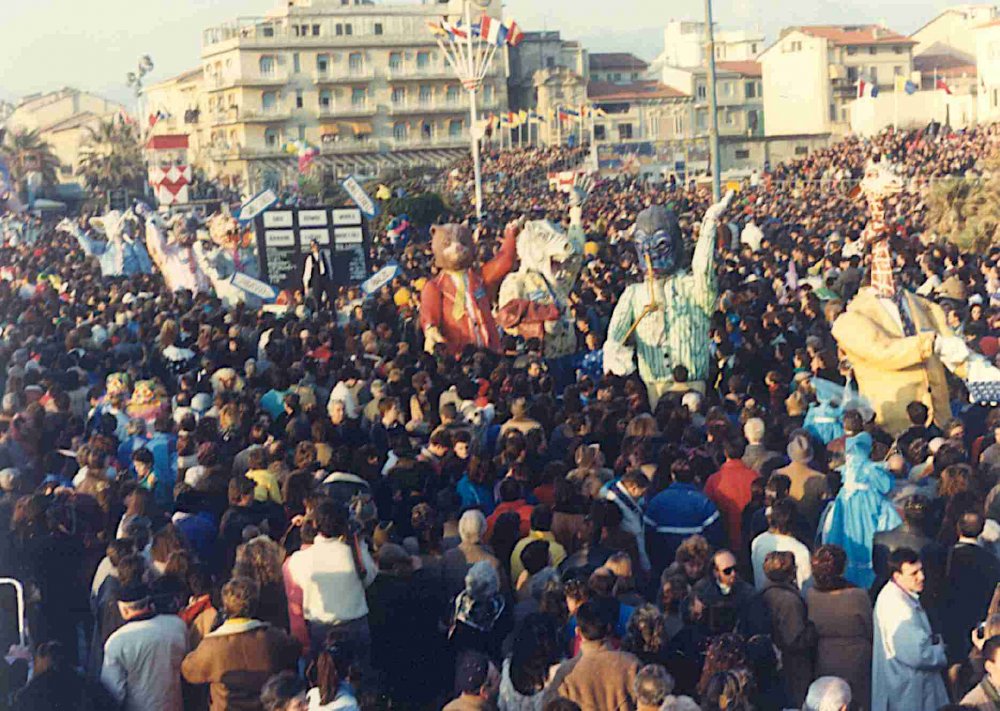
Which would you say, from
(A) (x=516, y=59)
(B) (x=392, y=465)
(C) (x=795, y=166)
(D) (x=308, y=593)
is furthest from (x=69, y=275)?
(A) (x=516, y=59)

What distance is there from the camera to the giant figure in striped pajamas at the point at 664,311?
35.4 feet

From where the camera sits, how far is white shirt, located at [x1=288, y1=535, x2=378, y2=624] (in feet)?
21.3

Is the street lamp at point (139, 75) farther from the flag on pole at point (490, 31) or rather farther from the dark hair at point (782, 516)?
the dark hair at point (782, 516)

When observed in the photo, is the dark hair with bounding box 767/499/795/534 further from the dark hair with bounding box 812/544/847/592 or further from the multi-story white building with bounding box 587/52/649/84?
the multi-story white building with bounding box 587/52/649/84

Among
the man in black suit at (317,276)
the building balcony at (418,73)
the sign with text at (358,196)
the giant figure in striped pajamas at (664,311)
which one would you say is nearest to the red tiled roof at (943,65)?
the building balcony at (418,73)

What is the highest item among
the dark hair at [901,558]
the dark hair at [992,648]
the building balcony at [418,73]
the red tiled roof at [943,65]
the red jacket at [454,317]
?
the building balcony at [418,73]

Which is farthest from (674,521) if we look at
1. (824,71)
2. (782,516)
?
(824,71)

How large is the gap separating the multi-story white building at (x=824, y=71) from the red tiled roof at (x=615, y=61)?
16869mm

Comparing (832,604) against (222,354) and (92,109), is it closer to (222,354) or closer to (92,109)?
(222,354)

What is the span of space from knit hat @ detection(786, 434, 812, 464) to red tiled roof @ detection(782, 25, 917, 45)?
46.3 meters

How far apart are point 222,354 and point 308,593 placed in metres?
5.62

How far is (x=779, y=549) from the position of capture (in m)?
6.56

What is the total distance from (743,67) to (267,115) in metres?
23.0

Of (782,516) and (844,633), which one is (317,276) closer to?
(782,516)
